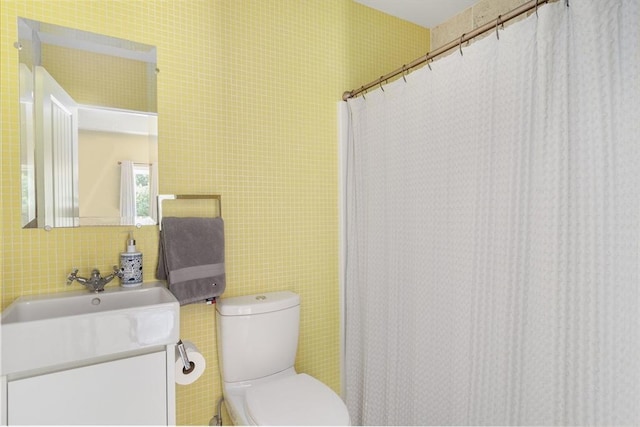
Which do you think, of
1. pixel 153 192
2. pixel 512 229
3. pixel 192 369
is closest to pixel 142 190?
pixel 153 192

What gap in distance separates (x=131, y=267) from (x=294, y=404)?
0.87 metres

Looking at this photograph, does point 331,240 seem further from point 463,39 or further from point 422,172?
point 463,39

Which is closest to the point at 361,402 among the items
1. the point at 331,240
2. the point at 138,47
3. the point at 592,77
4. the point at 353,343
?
the point at 353,343

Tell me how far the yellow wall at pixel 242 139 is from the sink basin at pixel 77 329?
118 mm

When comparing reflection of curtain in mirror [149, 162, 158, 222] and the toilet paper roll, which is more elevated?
reflection of curtain in mirror [149, 162, 158, 222]

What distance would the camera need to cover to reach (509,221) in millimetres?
1183

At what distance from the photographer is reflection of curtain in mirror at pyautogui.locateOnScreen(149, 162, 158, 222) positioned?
151 centimetres

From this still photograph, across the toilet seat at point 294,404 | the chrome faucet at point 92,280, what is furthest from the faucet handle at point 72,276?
the toilet seat at point 294,404

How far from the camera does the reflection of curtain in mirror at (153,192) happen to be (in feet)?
4.95

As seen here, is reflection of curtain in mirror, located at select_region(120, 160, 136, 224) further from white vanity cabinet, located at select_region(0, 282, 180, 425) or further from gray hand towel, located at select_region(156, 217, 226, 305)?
white vanity cabinet, located at select_region(0, 282, 180, 425)

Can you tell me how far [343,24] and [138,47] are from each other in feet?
3.75

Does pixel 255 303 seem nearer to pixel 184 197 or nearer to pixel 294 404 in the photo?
pixel 294 404

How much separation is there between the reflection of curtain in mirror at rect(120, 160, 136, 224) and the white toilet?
1.80 feet

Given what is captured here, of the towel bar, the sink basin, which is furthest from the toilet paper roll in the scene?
the towel bar
